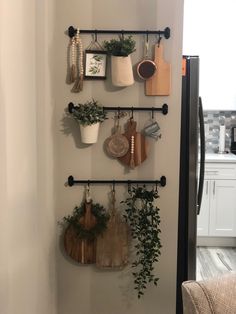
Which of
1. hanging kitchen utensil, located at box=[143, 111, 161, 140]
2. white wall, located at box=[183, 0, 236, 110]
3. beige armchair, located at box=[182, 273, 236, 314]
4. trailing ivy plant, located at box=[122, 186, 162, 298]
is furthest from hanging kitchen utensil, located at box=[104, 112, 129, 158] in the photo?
white wall, located at box=[183, 0, 236, 110]

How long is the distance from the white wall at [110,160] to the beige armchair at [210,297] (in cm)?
114

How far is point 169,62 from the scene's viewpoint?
7.53ft

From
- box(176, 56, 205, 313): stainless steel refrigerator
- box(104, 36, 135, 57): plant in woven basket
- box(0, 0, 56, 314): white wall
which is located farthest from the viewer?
box(176, 56, 205, 313): stainless steel refrigerator

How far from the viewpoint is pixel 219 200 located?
13.4ft

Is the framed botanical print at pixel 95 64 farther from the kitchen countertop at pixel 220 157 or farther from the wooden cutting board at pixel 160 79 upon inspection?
the kitchen countertop at pixel 220 157

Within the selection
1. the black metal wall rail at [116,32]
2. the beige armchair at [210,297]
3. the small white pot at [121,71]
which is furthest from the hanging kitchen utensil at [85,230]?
the beige armchair at [210,297]

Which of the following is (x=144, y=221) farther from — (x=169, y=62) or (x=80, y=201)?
(x=169, y=62)

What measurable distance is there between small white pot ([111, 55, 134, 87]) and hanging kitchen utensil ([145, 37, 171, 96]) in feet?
0.46

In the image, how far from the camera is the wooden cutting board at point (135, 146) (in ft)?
7.57

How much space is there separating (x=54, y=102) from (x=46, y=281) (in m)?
1.00

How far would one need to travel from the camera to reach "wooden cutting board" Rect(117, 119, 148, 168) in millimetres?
2307

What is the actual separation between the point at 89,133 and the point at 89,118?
92 mm

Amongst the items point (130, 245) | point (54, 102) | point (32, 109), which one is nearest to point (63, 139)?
point (54, 102)

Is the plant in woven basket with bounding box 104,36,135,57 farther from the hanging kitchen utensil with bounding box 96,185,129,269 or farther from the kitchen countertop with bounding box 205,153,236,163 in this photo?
the kitchen countertop with bounding box 205,153,236,163
